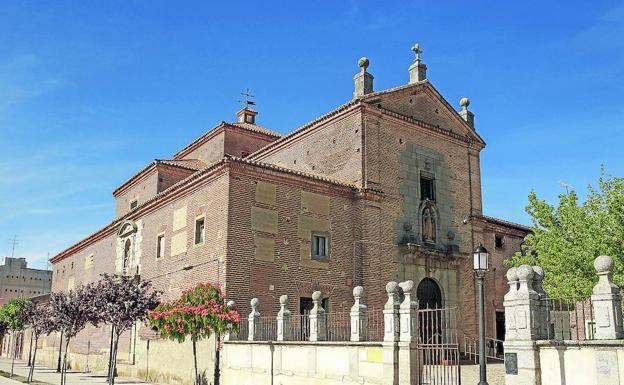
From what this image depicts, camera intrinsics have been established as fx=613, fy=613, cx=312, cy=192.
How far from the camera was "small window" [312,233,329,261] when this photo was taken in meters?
21.4

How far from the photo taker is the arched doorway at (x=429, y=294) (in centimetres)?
2362

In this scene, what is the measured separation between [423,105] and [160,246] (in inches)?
488

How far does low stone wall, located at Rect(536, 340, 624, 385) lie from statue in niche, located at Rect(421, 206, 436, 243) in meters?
14.2

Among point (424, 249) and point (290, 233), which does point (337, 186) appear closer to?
point (290, 233)

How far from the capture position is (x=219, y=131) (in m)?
32.9

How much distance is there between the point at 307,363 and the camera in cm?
1602

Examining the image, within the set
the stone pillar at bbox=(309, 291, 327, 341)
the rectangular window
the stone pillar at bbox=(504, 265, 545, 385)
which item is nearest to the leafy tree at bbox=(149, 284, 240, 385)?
the stone pillar at bbox=(309, 291, 327, 341)

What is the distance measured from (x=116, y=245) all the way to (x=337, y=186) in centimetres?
1326

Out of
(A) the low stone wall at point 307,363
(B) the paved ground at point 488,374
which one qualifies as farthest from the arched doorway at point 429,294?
(A) the low stone wall at point 307,363

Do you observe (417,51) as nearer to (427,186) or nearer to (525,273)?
(427,186)

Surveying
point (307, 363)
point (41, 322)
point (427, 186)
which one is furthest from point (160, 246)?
point (427, 186)

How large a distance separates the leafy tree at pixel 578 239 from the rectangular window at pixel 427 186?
479cm

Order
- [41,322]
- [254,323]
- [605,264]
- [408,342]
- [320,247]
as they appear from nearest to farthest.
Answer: [605,264]
[408,342]
[254,323]
[320,247]
[41,322]

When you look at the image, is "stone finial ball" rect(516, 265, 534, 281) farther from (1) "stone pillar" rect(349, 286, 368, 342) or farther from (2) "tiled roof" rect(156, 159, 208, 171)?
(2) "tiled roof" rect(156, 159, 208, 171)
